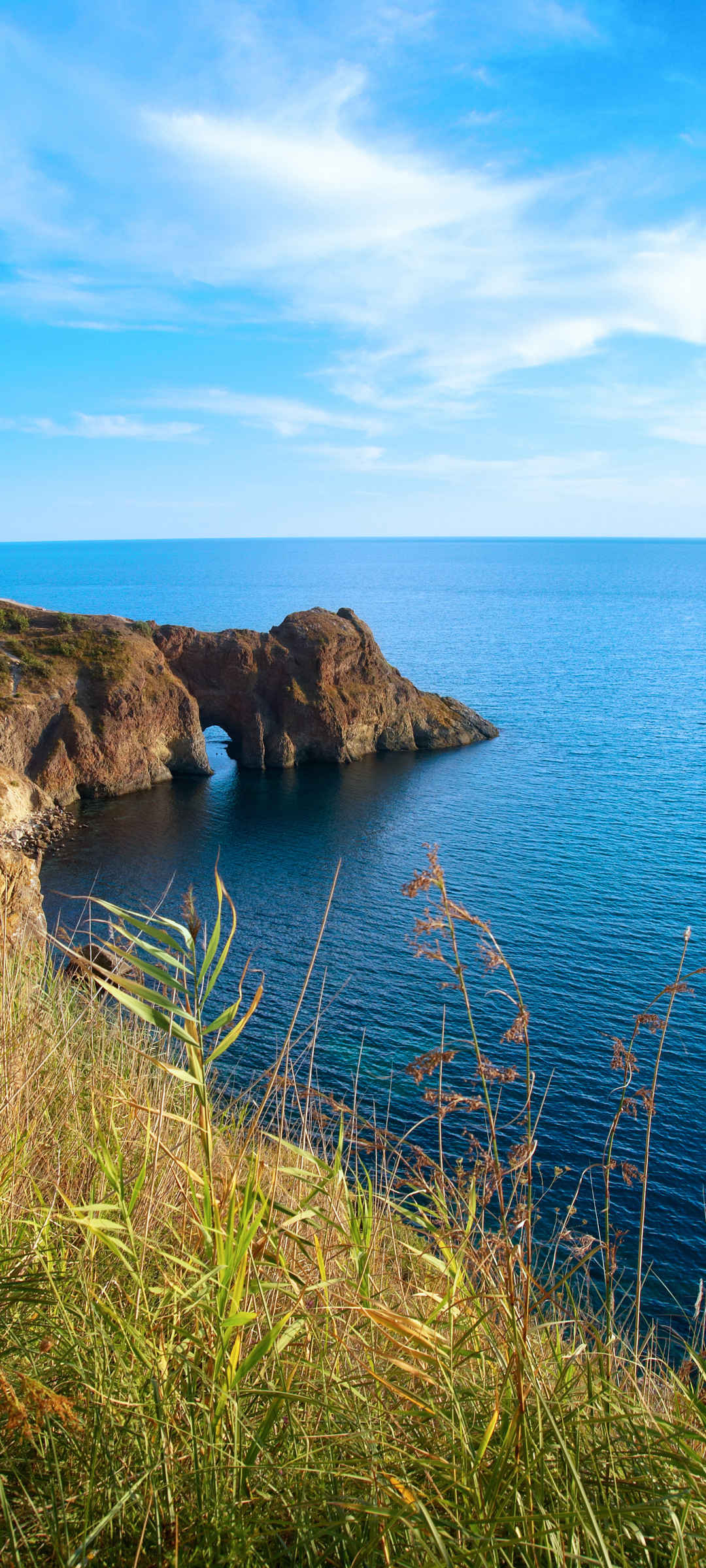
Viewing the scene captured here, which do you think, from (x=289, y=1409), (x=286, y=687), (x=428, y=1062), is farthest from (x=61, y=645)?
(x=289, y=1409)

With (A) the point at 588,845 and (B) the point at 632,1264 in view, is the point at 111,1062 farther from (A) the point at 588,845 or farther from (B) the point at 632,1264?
(A) the point at 588,845

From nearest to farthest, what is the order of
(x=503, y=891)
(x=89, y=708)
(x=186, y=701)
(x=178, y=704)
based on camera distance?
(x=503, y=891)
(x=89, y=708)
(x=178, y=704)
(x=186, y=701)

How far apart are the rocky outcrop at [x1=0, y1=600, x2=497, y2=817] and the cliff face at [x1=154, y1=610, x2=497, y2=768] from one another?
0.10 metres

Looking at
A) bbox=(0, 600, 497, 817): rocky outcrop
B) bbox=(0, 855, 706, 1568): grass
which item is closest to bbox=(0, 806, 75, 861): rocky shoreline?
bbox=(0, 600, 497, 817): rocky outcrop

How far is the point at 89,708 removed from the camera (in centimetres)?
6178

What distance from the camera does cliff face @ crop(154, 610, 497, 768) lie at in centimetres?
7150

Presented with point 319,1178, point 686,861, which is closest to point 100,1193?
point 319,1178

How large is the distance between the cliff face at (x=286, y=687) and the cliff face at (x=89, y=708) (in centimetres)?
408

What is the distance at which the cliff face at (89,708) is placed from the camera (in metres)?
58.2

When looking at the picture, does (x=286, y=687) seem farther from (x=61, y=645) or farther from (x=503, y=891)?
(x=503, y=891)

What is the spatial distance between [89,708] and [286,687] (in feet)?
52.3

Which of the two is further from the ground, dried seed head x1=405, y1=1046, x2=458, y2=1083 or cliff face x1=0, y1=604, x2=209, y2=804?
dried seed head x1=405, y1=1046, x2=458, y2=1083

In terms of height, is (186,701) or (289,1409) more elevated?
(289,1409)

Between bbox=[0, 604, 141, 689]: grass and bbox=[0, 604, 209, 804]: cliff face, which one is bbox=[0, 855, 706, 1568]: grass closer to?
bbox=[0, 604, 209, 804]: cliff face
